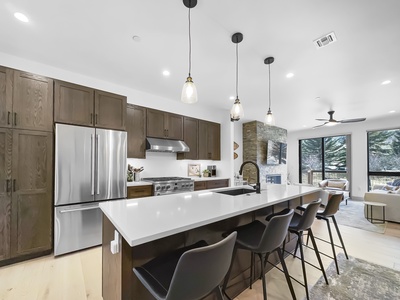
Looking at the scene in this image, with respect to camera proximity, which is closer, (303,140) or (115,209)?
(115,209)

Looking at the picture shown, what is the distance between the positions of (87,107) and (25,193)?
1.43m

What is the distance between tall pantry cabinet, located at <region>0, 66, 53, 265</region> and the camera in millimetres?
2398

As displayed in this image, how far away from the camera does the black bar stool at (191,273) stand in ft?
2.90

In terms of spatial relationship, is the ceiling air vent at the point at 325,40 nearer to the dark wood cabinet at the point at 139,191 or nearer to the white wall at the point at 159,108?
the white wall at the point at 159,108

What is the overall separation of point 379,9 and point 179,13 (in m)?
1.90

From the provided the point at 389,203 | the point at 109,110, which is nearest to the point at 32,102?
the point at 109,110

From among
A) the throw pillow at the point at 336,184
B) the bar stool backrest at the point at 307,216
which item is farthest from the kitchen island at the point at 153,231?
the throw pillow at the point at 336,184

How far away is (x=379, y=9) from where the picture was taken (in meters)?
1.80

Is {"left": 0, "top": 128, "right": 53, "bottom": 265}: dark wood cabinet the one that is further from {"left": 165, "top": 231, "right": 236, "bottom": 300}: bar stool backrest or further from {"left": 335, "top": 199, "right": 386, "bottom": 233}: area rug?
{"left": 335, "top": 199, "right": 386, "bottom": 233}: area rug

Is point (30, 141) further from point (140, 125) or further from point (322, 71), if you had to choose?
point (322, 71)

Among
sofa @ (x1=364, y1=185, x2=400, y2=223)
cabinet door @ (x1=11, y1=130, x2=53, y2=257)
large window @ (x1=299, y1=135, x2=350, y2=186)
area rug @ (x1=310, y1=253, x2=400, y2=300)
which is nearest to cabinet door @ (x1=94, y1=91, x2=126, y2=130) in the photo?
cabinet door @ (x1=11, y1=130, x2=53, y2=257)

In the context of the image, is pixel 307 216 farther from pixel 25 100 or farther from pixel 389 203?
pixel 389 203

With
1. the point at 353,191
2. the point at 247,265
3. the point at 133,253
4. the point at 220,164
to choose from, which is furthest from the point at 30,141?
the point at 353,191

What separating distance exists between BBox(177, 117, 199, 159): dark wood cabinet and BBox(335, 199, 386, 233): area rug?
3624 mm
